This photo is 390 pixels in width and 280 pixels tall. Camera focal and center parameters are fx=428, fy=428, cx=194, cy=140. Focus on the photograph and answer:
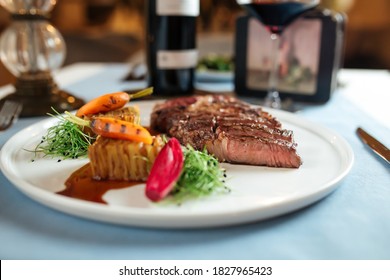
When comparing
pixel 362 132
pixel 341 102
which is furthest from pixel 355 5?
pixel 362 132

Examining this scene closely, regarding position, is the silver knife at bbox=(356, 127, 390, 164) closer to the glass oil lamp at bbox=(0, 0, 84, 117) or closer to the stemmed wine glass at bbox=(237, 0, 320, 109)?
the stemmed wine glass at bbox=(237, 0, 320, 109)

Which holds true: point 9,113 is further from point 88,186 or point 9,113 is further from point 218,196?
point 218,196

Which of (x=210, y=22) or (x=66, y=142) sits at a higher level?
(x=66, y=142)

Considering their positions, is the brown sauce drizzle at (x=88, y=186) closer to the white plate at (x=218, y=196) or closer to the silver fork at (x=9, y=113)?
the white plate at (x=218, y=196)

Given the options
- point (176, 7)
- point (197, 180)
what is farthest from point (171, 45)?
point (197, 180)

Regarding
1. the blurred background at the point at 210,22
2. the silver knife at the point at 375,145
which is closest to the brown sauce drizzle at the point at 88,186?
the silver knife at the point at 375,145

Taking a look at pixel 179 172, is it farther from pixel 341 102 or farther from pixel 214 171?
pixel 341 102
